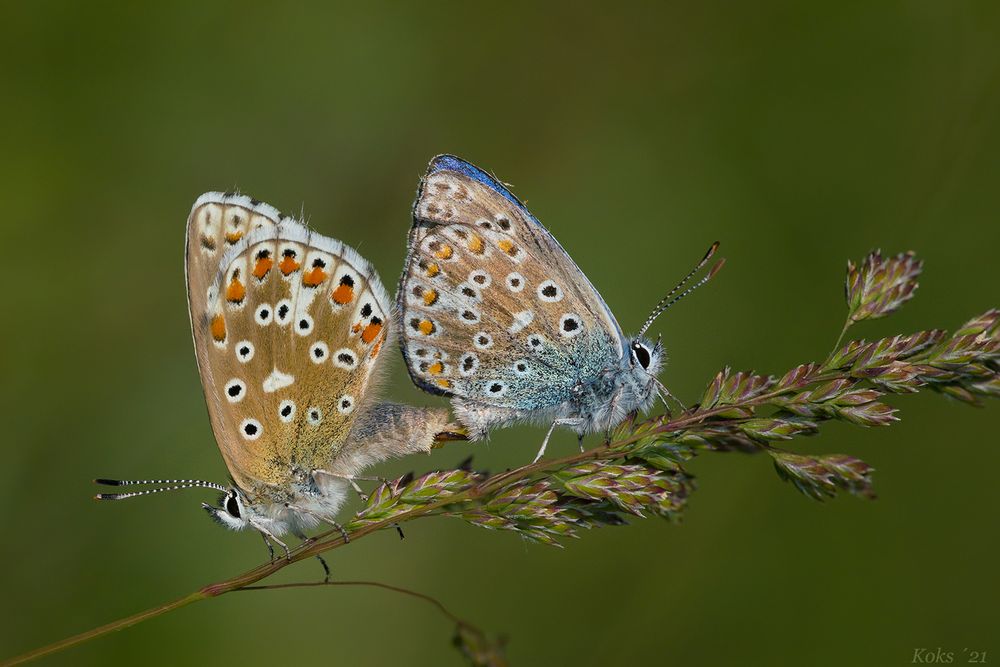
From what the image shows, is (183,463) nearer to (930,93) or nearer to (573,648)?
(573,648)

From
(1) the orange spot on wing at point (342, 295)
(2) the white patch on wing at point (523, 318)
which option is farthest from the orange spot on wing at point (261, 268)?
(2) the white patch on wing at point (523, 318)

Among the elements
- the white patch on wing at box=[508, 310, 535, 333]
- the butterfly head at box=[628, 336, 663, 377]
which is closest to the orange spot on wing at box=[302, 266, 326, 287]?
the white patch on wing at box=[508, 310, 535, 333]

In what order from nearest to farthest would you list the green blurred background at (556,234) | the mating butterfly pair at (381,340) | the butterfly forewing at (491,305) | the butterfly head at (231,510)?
the butterfly head at (231,510), the mating butterfly pair at (381,340), the butterfly forewing at (491,305), the green blurred background at (556,234)

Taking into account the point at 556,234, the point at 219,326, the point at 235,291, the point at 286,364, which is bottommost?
the point at 286,364

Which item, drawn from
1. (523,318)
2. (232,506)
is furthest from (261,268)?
(523,318)

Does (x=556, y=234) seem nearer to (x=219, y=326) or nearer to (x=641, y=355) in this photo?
(x=641, y=355)

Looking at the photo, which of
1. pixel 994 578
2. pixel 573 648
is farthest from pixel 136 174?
pixel 994 578
